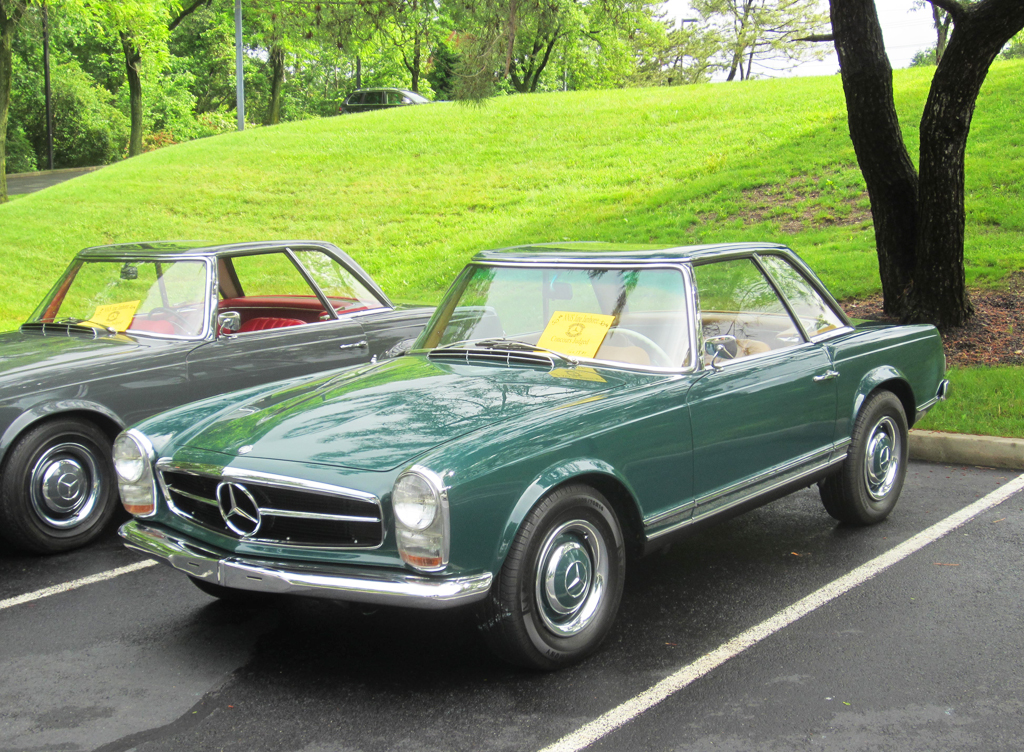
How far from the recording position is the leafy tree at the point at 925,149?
28.0 ft

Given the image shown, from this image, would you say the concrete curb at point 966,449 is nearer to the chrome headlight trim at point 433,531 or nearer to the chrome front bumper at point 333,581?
the chrome front bumper at point 333,581

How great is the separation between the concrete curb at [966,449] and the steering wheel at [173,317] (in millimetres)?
5073

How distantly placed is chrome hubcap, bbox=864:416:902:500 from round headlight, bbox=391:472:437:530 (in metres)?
3.02

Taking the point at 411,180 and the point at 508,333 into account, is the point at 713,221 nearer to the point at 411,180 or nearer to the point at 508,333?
the point at 411,180

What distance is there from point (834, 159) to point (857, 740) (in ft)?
49.5

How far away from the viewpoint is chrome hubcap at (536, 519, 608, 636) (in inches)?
136

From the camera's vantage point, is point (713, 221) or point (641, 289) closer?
point (641, 289)

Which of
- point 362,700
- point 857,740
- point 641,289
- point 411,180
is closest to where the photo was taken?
point 857,740

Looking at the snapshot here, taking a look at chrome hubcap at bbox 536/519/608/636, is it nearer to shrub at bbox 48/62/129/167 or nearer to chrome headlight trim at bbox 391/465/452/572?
chrome headlight trim at bbox 391/465/452/572

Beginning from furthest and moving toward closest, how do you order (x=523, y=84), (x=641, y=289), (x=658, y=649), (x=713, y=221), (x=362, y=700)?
(x=523, y=84), (x=713, y=221), (x=641, y=289), (x=658, y=649), (x=362, y=700)

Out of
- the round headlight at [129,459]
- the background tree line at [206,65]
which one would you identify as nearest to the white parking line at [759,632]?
the round headlight at [129,459]

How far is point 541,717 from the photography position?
326 centimetres

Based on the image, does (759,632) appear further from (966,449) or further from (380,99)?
(380,99)

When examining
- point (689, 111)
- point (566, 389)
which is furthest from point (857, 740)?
point (689, 111)
